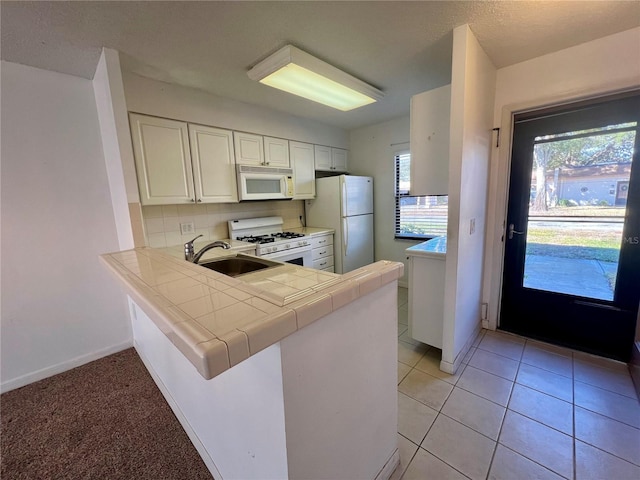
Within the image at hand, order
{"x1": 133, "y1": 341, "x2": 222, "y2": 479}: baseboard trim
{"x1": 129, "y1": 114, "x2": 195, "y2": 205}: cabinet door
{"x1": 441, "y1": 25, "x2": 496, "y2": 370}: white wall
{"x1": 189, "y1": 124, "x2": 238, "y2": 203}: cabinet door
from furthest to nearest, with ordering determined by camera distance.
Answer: {"x1": 189, "y1": 124, "x2": 238, "y2": 203}: cabinet door < {"x1": 129, "y1": 114, "x2": 195, "y2": 205}: cabinet door < {"x1": 441, "y1": 25, "x2": 496, "y2": 370}: white wall < {"x1": 133, "y1": 341, "x2": 222, "y2": 479}: baseboard trim

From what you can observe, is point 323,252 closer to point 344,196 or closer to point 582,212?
point 344,196

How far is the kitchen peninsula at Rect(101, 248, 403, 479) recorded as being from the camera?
71cm

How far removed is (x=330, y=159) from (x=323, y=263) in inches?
62.7

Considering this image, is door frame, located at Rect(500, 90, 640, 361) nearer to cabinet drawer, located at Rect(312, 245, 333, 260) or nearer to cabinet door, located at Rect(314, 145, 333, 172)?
cabinet drawer, located at Rect(312, 245, 333, 260)

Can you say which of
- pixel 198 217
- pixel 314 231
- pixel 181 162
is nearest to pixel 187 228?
pixel 198 217

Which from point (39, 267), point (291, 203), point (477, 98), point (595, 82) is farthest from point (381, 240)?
point (39, 267)

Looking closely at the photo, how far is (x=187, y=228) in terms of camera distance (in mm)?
2826

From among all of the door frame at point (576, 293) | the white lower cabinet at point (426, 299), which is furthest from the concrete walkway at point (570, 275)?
the white lower cabinet at point (426, 299)

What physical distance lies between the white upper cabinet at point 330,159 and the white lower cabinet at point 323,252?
41.6 inches

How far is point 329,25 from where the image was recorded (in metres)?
1.64

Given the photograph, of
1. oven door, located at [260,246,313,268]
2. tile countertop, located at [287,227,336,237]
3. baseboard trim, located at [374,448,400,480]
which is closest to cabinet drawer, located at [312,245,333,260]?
oven door, located at [260,246,313,268]

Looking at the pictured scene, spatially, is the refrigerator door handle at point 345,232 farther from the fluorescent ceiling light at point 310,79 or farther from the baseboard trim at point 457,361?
the baseboard trim at point 457,361

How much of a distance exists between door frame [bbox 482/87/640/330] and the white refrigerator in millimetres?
1668

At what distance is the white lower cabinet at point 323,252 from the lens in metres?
3.54
